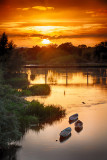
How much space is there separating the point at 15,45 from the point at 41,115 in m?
60.2

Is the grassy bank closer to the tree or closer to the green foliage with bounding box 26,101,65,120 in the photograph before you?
the green foliage with bounding box 26,101,65,120

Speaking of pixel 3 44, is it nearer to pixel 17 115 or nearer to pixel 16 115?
pixel 17 115

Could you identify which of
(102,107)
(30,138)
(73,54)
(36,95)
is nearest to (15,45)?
(36,95)

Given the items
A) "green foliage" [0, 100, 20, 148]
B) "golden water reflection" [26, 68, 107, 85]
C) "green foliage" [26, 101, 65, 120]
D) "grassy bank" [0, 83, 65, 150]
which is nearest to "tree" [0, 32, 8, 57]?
"golden water reflection" [26, 68, 107, 85]

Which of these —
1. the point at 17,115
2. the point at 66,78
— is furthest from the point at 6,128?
the point at 66,78

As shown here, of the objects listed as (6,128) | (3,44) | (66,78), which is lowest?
(6,128)

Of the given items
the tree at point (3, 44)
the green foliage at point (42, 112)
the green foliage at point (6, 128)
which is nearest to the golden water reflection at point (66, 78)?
the tree at point (3, 44)

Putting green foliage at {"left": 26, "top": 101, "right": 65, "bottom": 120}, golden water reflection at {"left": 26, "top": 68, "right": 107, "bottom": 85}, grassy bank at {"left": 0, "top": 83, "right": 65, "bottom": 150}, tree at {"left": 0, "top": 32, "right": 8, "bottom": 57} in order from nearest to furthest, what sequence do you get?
1. grassy bank at {"left": 0, "top": 83, "right": 65, "bottom": 150}
2. green foliage at {"left": 26, "top": 101, "right": 65, "bottom": 120}
3. golden water reflection at {"left": 26, "top": 68, "right": 107, "bottom": 85}
4. tree at {"left": 0, "top": 32, "right": 8, "bottom": 57}

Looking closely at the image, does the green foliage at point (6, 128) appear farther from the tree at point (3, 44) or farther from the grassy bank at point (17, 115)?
the tree at point (3, 44)

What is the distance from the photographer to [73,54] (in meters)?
183

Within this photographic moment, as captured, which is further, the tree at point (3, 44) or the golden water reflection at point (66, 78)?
the tree at point (3, 44)

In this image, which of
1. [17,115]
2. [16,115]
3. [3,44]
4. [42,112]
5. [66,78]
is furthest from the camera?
[66,78]

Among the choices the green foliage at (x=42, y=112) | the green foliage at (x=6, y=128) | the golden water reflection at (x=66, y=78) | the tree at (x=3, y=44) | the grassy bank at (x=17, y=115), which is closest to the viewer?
the green foliage at (x=6, y=128)

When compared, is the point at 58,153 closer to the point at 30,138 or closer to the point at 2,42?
the point at 30,138
